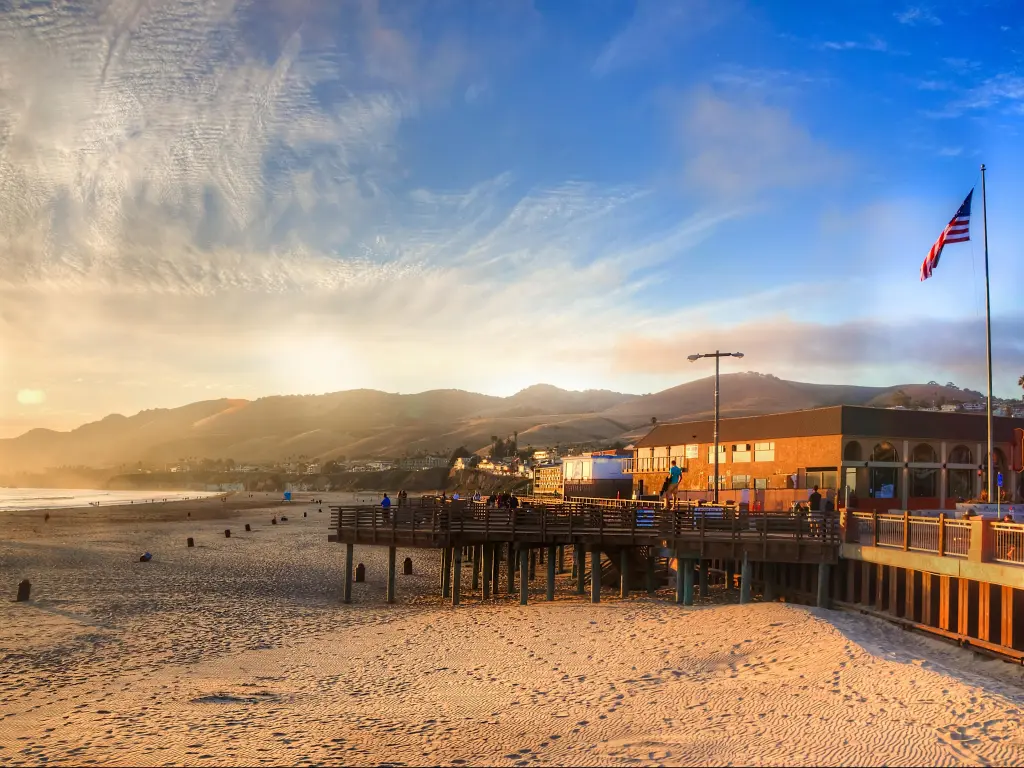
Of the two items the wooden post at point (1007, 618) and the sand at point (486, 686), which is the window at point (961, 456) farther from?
the wooden post at point (1007, 618)

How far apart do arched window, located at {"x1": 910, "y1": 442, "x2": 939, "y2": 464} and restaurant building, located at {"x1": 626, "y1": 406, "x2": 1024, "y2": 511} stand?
0.16ft

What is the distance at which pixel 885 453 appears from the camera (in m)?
36.6

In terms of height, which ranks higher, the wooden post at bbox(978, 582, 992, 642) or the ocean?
the wooden post at bbox(978, 582, 992, 642)

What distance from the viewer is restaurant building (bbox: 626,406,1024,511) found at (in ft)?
118

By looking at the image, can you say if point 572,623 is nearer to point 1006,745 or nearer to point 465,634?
point 465,634

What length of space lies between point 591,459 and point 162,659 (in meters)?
43.6

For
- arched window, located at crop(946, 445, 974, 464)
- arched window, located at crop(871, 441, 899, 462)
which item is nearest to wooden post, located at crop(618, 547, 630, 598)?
arched window, located at crop(871, 441, 899, 462)

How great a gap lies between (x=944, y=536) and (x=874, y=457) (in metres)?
16.6

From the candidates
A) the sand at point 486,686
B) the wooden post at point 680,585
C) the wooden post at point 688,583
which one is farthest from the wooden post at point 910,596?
the wooden post at point 680,585

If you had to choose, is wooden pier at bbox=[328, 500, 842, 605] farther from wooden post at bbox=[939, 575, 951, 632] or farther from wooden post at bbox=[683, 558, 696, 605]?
wooden post at bbox=[939, 575, 951, 632]

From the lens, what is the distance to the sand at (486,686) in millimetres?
12320

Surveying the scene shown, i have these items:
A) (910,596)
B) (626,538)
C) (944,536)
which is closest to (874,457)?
(626,538)

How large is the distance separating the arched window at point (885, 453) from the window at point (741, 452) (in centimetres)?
724

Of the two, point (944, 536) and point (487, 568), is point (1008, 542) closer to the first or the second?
point (944, 536)
